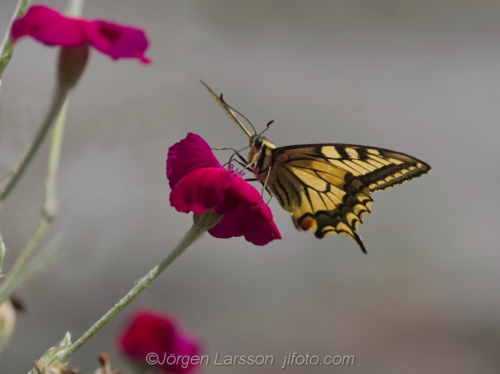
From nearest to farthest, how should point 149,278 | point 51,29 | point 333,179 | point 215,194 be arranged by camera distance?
point 51,29 < point 149,278 < point 215,194 < point 333,179

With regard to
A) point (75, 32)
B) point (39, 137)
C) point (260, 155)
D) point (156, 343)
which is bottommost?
point (156, 343)

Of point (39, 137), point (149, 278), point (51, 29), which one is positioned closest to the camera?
point (39, 137)

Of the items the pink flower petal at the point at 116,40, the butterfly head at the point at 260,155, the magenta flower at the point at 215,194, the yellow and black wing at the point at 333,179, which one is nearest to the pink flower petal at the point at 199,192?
the magenta flower at the point at 215,194

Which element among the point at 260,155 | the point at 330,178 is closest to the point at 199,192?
the point at 260,155

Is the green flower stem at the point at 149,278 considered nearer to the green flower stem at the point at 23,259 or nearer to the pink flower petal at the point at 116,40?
the green flower stem at the point at 23,259

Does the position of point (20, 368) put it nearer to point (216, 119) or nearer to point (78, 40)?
point (216, 119)

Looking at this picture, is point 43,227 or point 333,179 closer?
Answer: point 43,227

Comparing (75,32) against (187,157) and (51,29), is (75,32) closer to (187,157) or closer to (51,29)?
(51,29)
